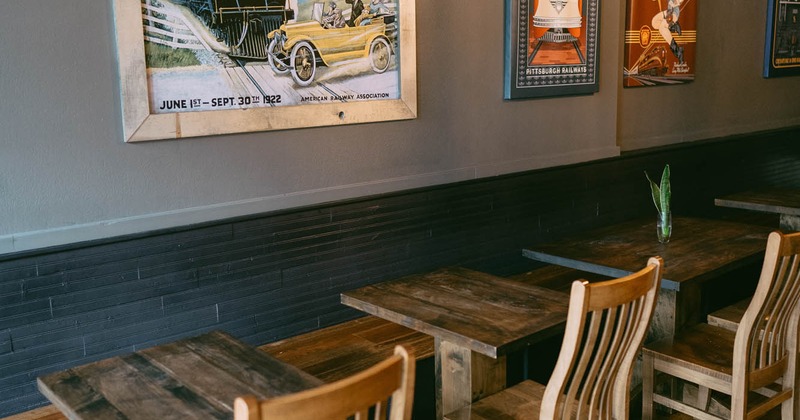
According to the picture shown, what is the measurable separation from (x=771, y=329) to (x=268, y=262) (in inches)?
87.0

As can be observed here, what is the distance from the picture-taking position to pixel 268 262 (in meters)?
3.67

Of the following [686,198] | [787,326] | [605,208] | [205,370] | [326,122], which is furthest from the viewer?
[686,198]

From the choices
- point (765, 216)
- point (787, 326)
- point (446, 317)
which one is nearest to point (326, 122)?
point (446, 317)

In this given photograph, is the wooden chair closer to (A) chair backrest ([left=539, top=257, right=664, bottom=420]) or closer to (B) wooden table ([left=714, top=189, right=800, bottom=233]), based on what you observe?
(A) chair backrest ([left=539, top=257, right=664, bottom=420])

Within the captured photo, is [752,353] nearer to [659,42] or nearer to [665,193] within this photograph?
[665,193]

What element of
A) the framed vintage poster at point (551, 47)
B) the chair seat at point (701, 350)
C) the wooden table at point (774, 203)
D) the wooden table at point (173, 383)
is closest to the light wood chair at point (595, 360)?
the chair seat at point (701, 350)

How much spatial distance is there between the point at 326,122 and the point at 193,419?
89.9 inches

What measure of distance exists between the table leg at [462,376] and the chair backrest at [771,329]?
80 centimetres

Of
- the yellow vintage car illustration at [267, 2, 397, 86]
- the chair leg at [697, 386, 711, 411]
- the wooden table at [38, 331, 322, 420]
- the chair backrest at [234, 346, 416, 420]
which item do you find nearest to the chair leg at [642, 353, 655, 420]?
the chair leg at [697, 386, 711, 411]

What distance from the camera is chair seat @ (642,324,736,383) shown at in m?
2.67

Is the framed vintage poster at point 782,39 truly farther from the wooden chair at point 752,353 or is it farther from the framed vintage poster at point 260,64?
the wooden chair at point 752,353

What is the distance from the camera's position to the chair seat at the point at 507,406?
2.31 metres

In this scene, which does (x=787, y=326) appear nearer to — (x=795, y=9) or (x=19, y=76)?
(x=19, y=76)

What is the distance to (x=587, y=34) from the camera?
16.6 ft
